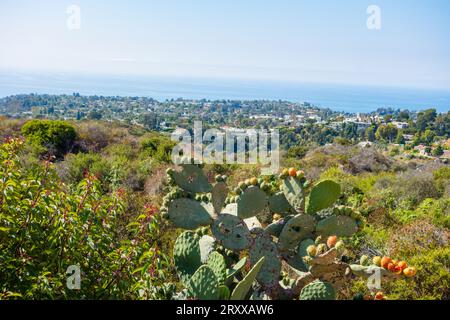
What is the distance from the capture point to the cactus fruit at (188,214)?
8.78ft

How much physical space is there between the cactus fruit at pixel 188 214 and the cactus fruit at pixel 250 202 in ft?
0.76

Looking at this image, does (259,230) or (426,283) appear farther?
(426,283)

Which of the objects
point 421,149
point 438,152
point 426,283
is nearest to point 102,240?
point 426,283

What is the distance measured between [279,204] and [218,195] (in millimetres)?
429

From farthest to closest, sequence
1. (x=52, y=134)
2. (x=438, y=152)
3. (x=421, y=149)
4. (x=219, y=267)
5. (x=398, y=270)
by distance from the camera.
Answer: (x=421, y=149), (x=438, y=152), (x=52, y=134), (x=219, y=267), (x=398, y=270)

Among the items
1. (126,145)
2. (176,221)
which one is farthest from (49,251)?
(126,145)

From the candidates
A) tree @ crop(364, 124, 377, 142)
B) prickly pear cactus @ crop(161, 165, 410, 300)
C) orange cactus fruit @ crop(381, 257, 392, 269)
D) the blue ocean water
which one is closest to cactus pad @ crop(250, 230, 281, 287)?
prickly pear cactus @ crop(161, 165, 410, 300)

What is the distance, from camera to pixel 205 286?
194cm

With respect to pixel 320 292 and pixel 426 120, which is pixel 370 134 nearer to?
pixel 426 120

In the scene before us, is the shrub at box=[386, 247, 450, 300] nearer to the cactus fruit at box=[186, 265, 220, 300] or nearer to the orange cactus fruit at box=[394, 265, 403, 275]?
the orange cactus fruit at box=[394, 265, 403, 275]

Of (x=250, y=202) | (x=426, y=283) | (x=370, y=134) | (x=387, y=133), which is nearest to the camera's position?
(x=250, y=202)

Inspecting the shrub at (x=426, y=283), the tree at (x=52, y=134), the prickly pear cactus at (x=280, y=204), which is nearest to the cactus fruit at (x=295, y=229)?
the prickly pear cactus at (x=280, y=204)
